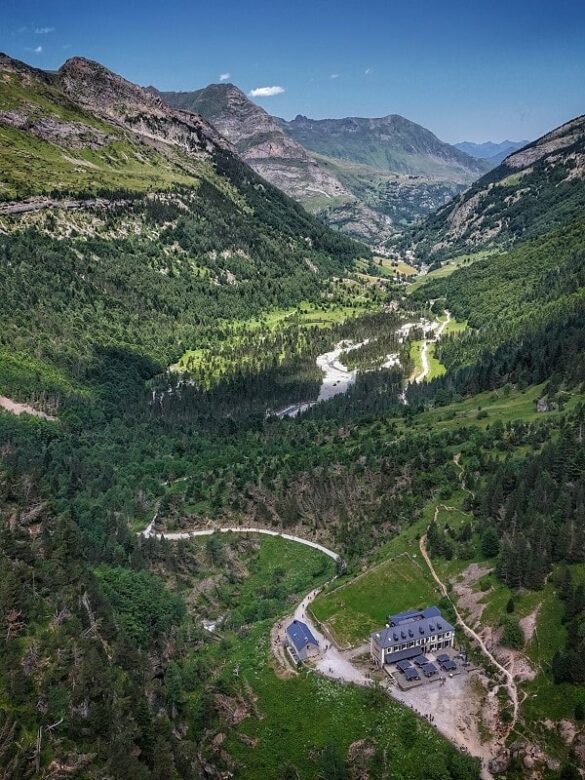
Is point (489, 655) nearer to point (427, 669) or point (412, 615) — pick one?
point (427, 669)

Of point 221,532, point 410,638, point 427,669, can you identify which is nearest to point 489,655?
point 427,669

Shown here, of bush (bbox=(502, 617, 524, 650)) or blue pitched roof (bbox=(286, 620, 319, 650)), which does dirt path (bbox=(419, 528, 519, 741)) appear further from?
blue pitched roof (bbox=(286, 620, 319, 650))

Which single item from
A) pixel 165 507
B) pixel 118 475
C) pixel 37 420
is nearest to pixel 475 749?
pixel 165 507

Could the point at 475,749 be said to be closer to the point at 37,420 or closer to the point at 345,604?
the point at 345,604

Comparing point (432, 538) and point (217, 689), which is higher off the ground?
point (432, 538)

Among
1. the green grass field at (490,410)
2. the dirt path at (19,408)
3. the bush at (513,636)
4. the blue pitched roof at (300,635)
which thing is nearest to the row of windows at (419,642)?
the bush at (513,636)

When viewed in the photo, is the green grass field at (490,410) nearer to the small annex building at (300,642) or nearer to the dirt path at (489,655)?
the dirt path at (489,655)
